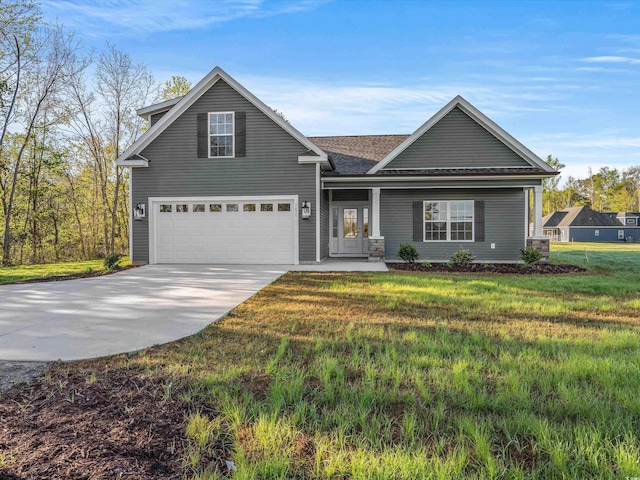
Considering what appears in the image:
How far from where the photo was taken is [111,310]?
228 inches

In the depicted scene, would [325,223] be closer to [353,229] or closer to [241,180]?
[353,229]

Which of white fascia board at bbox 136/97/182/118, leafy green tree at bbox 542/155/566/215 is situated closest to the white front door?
white fascia board at bbox 136/97/182/118

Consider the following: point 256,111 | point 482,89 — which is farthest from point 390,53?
point 256,111

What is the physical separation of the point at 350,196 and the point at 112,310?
34.5 feet

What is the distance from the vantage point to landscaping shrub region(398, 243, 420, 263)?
12.8 metres

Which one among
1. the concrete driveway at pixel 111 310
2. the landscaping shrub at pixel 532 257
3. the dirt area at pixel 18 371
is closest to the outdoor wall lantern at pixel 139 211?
the concrete driveway at pixel 111 310

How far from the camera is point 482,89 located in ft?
56.2

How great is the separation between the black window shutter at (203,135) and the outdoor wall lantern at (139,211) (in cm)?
→ 249

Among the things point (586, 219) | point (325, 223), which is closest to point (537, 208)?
point (325, 223)

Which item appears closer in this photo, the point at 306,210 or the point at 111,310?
the point at 111,310

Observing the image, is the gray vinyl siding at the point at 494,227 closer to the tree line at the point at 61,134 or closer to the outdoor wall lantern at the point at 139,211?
the outdoor wall lantern at the point at 139,211

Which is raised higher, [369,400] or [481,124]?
[481,124]

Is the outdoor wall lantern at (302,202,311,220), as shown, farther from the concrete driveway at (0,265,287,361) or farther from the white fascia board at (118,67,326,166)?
the concrete driveway at (0,265,287,361)

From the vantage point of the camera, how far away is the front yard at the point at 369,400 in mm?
1996
